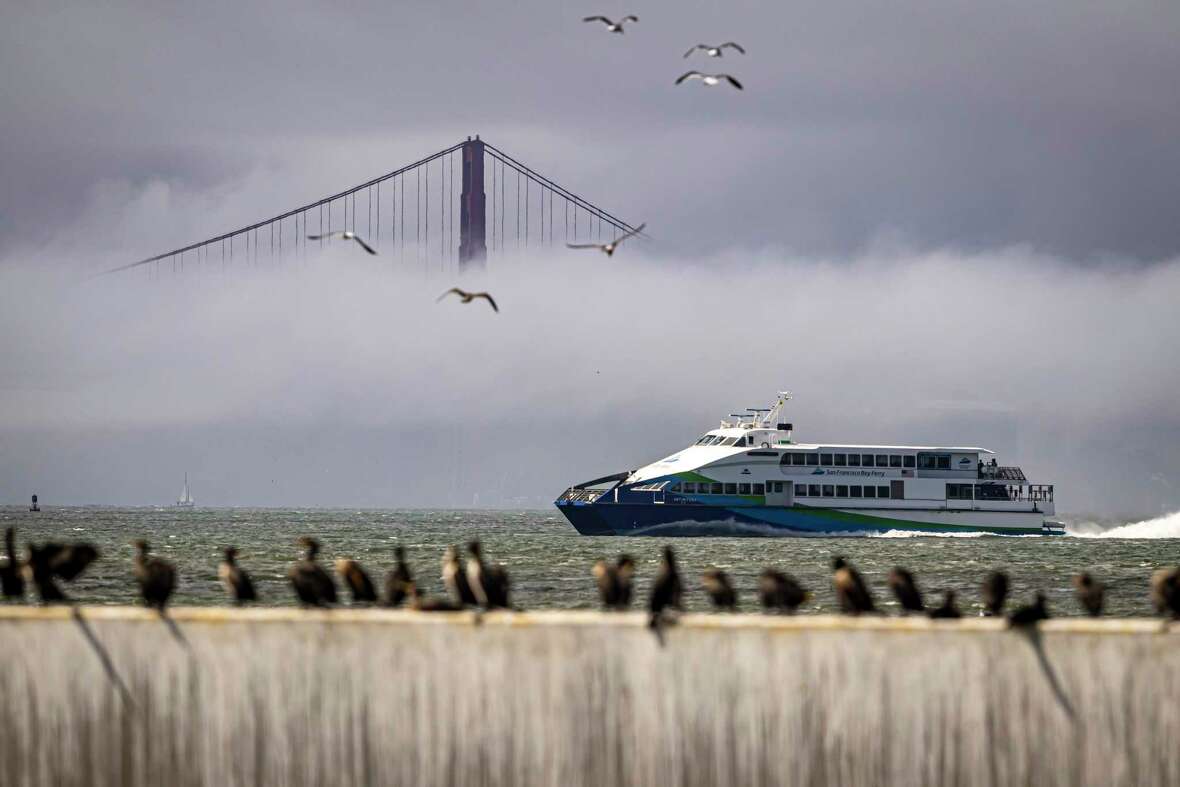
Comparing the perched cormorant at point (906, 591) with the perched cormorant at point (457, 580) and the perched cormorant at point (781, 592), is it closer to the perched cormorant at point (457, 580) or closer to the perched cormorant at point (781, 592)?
the perched cormorant at point (781, 592)

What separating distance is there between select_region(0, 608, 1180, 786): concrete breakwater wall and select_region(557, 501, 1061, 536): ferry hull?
3152 inches

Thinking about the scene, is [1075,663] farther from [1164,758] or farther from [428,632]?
[428,632]

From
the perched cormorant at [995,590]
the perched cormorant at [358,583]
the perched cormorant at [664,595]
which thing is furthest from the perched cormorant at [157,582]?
the perched cormorant at [995,590]

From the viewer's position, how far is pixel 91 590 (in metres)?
45.6

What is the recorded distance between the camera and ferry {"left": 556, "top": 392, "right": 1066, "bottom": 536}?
315 feet

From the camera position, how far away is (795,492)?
98312 millimetres

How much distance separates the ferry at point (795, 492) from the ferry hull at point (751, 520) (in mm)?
59

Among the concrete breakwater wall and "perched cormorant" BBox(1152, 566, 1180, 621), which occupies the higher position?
"perched cormorant" BBox(1152, 566, 1180, 621)

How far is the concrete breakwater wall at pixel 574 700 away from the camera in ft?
47.1

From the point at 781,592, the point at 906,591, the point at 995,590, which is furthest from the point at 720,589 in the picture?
the point at 995,590

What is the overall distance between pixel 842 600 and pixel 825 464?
84.0m

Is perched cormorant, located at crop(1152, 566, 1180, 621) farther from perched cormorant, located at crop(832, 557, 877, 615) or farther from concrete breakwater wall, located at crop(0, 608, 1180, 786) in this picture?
perched cormorant, located at crop(832, 557, 877, 615)

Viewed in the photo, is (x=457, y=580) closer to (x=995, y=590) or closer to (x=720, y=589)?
(x=720, y=589)

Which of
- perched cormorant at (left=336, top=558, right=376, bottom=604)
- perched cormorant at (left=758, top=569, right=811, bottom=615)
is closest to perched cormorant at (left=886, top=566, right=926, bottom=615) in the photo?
perched cormorant at (left=758, top=569, right=811, bottom=615)
